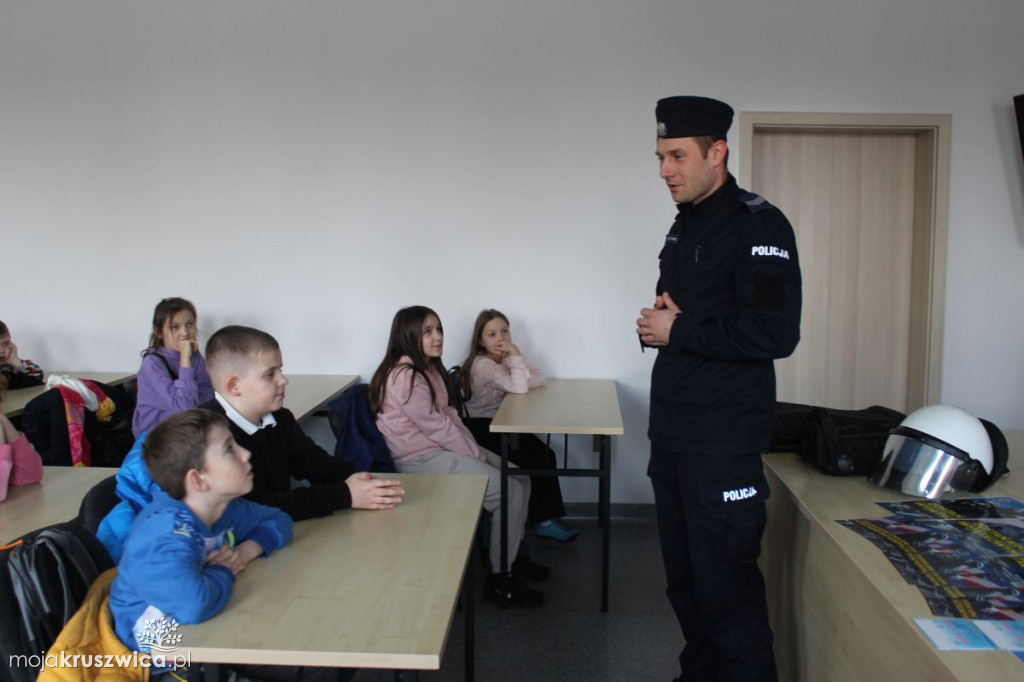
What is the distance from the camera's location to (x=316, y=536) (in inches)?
65.9

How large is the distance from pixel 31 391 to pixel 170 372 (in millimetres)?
955

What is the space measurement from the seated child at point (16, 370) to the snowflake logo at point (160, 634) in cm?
277

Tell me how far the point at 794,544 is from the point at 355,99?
3.01 metres

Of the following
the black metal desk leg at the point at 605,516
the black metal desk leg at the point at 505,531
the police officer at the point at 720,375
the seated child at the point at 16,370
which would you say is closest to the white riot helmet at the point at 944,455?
the police officer at the point at 720,375

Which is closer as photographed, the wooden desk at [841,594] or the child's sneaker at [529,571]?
the wooden desk at [841,594]

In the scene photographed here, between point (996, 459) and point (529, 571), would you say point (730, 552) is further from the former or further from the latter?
point (529, 571)

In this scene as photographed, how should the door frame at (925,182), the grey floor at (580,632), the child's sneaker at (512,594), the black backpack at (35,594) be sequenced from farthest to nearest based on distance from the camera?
1. the door frame at (925,182)
2. the child's sneaker at (512,594)
3. the grey floor at (580,632)
4. the black backpack at (35,594)

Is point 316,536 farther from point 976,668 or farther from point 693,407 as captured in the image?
point 976,668

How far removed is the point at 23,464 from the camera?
80.0 inches

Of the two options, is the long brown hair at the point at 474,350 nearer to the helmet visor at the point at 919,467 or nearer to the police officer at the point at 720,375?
the police officer at the point at 720,375

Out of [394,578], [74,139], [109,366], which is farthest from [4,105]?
[394,578]

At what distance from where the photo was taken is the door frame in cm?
372

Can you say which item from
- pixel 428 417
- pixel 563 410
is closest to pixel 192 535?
pixel 428 417

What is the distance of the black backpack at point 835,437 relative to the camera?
2004 millimetres
